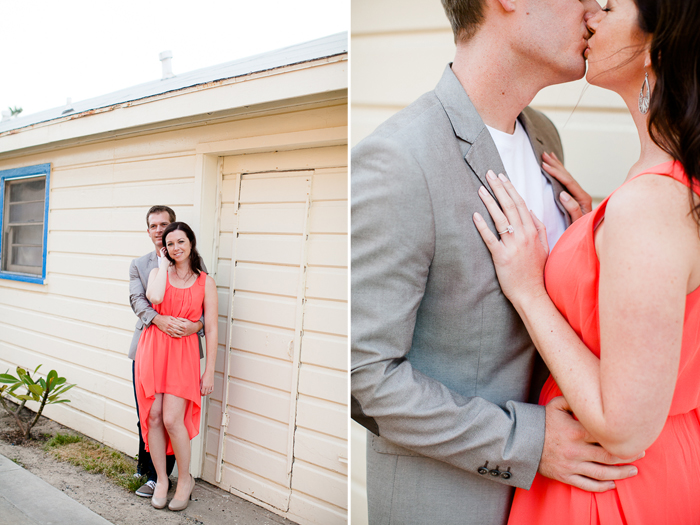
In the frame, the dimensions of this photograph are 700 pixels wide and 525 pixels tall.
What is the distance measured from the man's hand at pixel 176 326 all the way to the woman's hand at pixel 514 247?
4.69 feet

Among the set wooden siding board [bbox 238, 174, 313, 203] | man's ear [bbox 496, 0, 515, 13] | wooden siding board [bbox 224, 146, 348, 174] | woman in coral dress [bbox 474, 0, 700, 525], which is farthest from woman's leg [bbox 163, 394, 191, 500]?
man's ear [bbox 496, 0, 515, 13]

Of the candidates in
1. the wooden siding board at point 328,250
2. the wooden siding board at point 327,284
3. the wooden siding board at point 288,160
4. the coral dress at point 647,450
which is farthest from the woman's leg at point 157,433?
the coral dress at point 647,450

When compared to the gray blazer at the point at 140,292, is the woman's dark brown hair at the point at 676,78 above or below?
above

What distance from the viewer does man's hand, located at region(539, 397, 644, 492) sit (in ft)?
2.24

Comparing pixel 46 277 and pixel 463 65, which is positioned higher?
pixel 463 65

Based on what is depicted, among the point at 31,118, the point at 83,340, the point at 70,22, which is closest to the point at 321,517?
the point at 83,340

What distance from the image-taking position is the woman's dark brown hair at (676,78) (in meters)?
0.60

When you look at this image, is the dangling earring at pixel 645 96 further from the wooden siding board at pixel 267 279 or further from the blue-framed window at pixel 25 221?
the blue-framed window at pixel 25 221

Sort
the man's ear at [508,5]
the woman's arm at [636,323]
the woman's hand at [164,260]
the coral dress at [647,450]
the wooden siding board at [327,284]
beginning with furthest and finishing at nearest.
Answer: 1. the wooden siding board at [327,284]
2. the woman's hand at [164,260]
3. the man's ear at [508,5]
4. the coral dress at [647,450]
5. the woman's arm at [636,323]

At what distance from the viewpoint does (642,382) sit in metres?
0.59

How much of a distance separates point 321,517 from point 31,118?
191cm

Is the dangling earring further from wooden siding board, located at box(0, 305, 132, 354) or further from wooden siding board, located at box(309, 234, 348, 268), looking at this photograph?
wooden siding board, located at box(0, 305, 132, 354)

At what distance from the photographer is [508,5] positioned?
31.9 inches

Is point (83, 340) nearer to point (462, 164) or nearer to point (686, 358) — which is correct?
point (462, 164)
